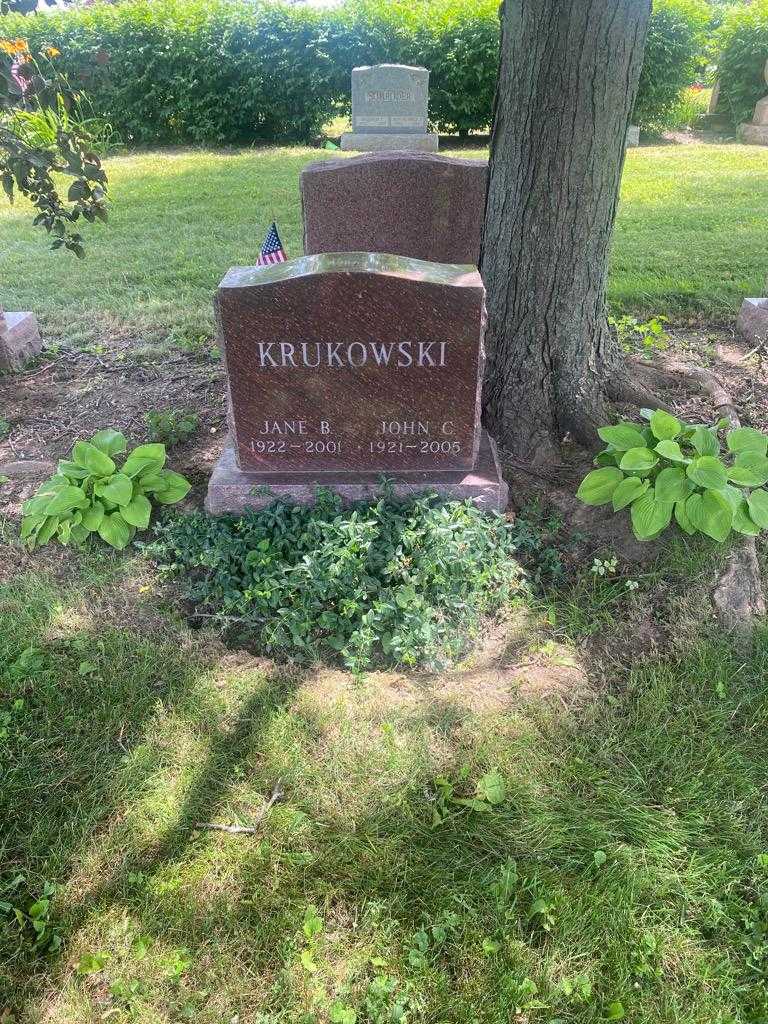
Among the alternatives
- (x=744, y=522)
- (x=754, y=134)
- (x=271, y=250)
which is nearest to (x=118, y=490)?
(x=271, y=250)

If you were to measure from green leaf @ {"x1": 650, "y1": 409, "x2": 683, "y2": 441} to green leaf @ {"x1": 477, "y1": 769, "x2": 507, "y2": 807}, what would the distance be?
5.02 feet

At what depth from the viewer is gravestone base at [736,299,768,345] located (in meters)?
4.55

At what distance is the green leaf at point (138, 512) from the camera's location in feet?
9.79

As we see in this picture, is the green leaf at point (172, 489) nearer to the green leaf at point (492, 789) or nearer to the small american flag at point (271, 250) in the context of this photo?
the small american flag at point (271, 250)

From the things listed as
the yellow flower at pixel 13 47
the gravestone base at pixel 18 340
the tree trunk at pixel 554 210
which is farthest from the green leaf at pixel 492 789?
the gravestone base at pixel 18 340

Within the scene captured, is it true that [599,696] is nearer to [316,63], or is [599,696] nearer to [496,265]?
[496,265]

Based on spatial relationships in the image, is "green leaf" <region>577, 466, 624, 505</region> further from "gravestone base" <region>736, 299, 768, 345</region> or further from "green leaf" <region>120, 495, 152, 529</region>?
"gravestone base" <region>736, 299, 768, 345</region>

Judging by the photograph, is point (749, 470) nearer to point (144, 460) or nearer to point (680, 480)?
point (680, 480)

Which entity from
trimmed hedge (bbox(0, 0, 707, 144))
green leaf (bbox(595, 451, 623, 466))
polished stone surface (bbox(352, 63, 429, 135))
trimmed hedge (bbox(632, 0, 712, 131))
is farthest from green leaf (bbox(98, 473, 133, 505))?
trimmed hedge (bbox(632, 0, 712, 131))

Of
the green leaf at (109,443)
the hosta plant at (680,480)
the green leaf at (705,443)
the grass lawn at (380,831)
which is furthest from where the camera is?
the green leaf at (109,443)

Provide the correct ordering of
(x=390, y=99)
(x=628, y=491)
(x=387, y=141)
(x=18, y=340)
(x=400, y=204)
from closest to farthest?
1. (x=628, y=491)
2. (x=400, y=204)
3. (x=18, y=340)
4. (x=390, y=99)
5. (x=387, y=141)

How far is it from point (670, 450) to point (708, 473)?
16cm

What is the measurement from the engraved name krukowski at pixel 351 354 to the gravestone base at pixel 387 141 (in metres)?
9.90

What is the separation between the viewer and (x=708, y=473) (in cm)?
275
